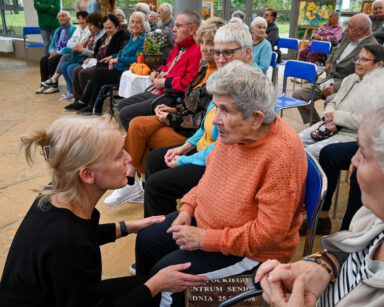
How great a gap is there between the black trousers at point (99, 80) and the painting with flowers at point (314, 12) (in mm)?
6047

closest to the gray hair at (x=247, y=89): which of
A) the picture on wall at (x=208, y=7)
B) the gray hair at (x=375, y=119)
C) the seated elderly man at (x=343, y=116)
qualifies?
the gray hair at (x=375, y=119)

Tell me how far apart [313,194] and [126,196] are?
6.06 ft

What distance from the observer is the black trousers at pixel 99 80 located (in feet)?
16.3

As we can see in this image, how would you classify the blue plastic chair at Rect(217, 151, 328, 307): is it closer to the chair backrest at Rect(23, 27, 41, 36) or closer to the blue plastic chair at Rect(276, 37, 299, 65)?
the blue plastic chair at Rect(276, 37, 299, 65)

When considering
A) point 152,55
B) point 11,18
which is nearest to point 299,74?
point 152,55

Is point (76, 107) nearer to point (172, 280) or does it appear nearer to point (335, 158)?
point (335, 158)

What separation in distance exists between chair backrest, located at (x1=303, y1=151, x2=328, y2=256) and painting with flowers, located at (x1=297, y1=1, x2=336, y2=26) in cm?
822

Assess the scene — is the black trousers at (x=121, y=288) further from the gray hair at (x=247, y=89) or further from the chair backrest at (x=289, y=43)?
the chair backrest at (x=289, y=43)

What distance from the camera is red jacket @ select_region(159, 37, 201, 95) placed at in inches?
128

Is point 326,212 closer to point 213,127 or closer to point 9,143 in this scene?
point 213,127

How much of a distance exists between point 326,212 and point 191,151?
109 cm

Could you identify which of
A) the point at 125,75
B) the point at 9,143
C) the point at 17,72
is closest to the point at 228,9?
the point at 17,72

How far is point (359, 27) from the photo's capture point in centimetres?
393

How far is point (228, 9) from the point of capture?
1045 cm
